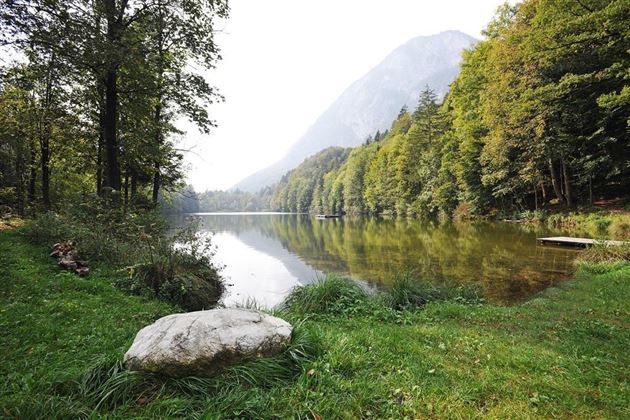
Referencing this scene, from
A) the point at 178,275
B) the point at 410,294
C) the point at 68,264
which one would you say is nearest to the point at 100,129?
the point at 68,264

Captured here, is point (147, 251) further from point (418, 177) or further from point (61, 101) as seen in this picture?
point (418, 177)

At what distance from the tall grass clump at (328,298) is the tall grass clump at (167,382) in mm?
3242

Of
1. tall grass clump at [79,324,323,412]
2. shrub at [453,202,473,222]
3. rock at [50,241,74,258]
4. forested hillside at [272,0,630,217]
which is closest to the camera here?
tall grass clump at [79,324,323,412]

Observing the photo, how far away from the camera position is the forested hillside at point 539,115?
18375 mm

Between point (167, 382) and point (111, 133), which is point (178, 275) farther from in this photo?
point (111, 133)

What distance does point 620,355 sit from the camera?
14.0ft

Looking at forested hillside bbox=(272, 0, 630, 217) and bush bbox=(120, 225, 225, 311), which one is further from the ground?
forested hillside bbox=(272, 0, 630, 217)

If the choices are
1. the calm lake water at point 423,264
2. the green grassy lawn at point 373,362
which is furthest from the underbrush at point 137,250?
the calm lake water at point 423,264

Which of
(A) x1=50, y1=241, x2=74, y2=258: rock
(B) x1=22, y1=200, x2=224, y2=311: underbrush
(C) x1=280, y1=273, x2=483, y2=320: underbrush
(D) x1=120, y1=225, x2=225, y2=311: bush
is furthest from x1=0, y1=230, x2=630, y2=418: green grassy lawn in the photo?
(A) x1=50, y1=241, x2=74, y2=258: rock

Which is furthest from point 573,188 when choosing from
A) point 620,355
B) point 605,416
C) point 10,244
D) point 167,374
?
point 10,244

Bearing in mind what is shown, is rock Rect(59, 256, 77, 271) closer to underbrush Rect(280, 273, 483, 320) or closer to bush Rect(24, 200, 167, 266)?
bush Rect(24, 200, 167, 266)

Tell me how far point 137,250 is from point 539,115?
27.2 m

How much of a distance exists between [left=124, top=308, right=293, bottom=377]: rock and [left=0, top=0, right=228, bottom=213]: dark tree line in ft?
27.3

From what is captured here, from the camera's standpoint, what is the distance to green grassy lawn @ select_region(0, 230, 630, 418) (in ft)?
9.68
